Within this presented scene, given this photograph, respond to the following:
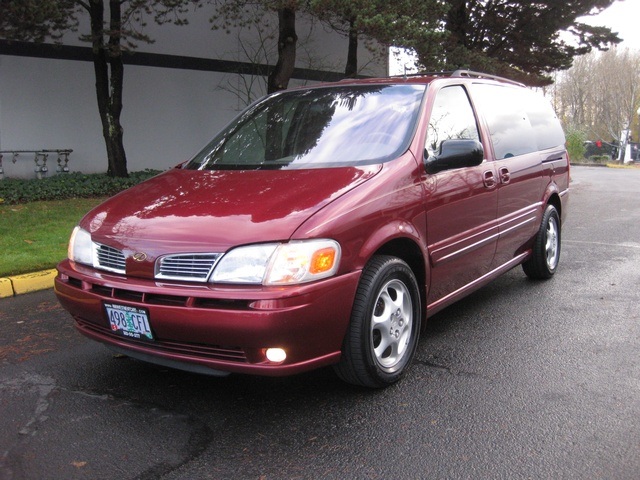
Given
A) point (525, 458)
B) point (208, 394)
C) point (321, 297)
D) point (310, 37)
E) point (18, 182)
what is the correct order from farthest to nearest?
point (310, 37) → point (18, 182) → point (208, 394) → point (321, 297) → point (525, 458)

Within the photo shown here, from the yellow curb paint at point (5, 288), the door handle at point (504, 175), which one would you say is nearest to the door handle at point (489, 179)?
the door handle at point (504, 175)

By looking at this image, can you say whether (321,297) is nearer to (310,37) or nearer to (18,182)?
(18,182)

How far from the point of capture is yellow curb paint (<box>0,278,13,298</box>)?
6.01 m

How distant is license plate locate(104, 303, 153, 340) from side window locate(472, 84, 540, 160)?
3.03m

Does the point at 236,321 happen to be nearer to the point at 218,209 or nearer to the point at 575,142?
the point at 218,209

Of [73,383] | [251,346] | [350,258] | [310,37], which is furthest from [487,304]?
[310,37]

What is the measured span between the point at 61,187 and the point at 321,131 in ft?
29.4

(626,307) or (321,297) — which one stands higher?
(321,297)

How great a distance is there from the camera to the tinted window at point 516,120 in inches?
199

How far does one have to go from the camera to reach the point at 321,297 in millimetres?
3094

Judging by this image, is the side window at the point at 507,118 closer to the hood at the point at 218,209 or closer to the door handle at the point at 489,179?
the door handle at the point at 489,179

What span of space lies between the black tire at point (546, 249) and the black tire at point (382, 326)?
100 inches

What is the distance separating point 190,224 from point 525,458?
1.95 meters

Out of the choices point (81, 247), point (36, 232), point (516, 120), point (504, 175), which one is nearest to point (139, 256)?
point (81, 247)
